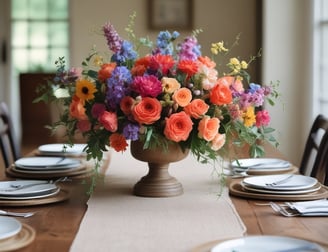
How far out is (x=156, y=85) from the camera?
1.78 metres

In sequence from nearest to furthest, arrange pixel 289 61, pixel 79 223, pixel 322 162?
pixel 79 223 < pixel 322 162 < pixel 289 61

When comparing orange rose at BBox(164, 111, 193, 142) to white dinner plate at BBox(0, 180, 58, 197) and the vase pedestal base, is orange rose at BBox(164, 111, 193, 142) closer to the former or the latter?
the vase pedestal base

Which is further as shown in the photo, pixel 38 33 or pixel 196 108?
pixel 38 33

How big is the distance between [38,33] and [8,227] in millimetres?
4768

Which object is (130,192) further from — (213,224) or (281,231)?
(281,231)

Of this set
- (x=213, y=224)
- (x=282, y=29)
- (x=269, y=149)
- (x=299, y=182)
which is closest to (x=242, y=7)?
(x=282, y=29)

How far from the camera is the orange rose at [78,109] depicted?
186cm

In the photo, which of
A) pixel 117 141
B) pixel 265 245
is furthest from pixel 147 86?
pixel 265 245

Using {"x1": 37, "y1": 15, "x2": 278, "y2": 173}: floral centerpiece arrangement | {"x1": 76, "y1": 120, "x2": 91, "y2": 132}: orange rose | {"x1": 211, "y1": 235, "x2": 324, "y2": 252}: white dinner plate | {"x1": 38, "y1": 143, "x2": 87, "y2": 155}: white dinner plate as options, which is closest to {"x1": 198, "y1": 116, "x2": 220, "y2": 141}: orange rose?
{"x1": 37, "y1": 15, "x2": 278, "y2": 173}: floral centerpiece arrangement

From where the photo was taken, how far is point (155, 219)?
1.66 metres

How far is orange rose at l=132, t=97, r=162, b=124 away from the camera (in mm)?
1758

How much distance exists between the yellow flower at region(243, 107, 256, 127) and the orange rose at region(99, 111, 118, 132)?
0.38m

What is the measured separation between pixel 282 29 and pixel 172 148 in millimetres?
3253

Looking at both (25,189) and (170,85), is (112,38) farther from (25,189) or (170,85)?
(25,189)
